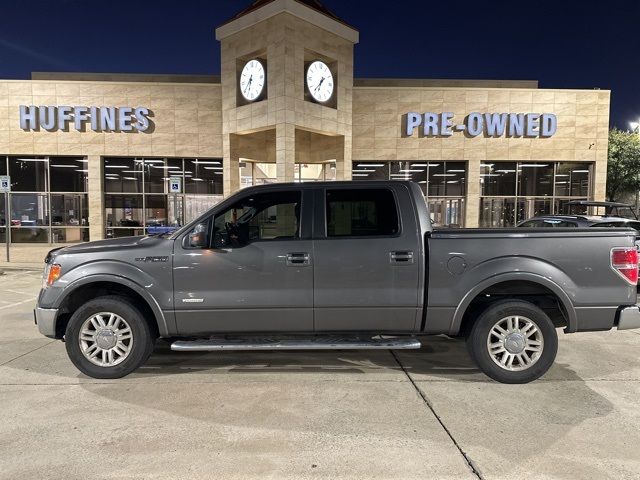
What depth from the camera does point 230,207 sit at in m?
4.64

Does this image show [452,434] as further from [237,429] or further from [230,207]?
[230,207]

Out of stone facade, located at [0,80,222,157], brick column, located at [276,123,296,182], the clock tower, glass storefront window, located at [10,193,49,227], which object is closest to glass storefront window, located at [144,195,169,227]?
stone facade, located at [0,80,222,157]

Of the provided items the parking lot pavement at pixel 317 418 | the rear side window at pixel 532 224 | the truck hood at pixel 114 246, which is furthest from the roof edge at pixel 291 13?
the parking lot pavement at pixel 317 418

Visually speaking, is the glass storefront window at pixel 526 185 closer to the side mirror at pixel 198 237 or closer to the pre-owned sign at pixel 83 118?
the pre-owned sign at pixel 83 118

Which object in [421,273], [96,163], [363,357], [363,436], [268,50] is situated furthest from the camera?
[96,163]

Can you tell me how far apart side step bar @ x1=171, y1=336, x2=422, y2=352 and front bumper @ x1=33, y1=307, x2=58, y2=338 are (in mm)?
1257

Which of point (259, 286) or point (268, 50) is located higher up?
point (268, 50)

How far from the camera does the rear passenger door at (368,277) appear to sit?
4453 millimetres

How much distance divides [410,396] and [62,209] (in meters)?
19.8

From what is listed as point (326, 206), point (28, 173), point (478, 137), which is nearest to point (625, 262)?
point (326, 206)

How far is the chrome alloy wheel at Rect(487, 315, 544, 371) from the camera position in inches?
176

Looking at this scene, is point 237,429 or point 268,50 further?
point 268,50

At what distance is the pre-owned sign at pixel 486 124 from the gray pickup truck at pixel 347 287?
1544cm

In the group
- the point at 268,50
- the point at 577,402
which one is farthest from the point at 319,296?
the point at 268,50
